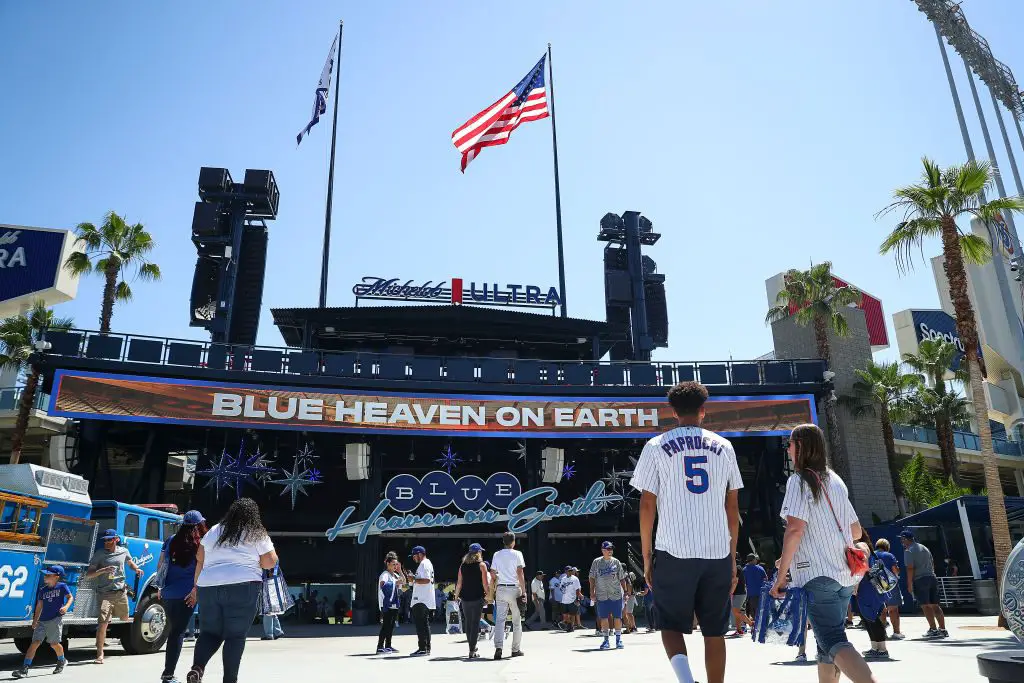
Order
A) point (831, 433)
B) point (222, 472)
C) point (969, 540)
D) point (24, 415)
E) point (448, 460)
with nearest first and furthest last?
point (969, 540) → point (222, 472) → point (24, 415) → point (448, 460) → point (831, 433)

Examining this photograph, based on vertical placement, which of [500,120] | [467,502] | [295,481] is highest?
[500,120]

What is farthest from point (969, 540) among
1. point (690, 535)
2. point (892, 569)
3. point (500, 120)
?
point (690, 535)

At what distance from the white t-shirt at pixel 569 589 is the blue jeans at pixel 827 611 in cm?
1450

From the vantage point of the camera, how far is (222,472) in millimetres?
22891

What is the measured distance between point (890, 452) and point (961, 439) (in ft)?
43.6

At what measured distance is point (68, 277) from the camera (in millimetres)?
37031

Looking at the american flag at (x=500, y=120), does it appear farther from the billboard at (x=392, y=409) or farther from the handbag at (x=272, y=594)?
the handbag at (x=272, y=594)

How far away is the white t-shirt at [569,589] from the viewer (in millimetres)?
18484

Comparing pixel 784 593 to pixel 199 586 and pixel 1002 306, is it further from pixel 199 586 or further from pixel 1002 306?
pixel 1002 306

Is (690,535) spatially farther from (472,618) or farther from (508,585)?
(472,618)

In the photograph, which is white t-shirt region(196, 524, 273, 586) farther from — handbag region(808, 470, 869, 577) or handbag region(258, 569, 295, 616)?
handbag region(808, 470, 869, 577)

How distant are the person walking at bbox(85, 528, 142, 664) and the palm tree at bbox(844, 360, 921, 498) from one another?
30.6 metres

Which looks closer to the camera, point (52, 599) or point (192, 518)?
point (192, 518)

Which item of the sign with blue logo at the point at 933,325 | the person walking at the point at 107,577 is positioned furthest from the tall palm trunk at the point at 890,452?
the person walking at the point at 107,577
